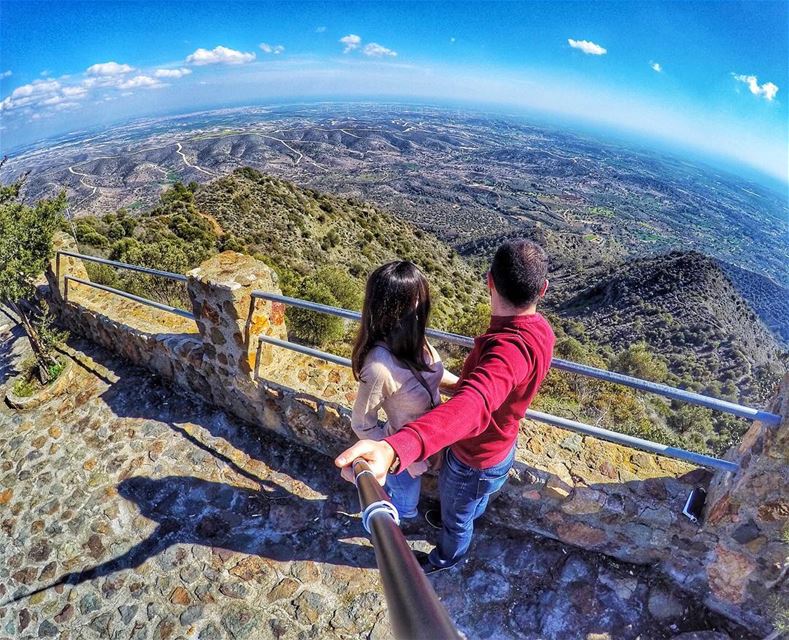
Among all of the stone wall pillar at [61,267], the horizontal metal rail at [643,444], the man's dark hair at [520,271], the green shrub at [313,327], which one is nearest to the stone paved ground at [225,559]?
the horizontal metal rail at [643,444]

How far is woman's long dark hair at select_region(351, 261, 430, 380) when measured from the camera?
6.27ft

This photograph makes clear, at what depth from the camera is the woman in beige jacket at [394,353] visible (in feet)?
6.32

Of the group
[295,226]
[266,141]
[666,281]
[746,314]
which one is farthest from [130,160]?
[746,314]

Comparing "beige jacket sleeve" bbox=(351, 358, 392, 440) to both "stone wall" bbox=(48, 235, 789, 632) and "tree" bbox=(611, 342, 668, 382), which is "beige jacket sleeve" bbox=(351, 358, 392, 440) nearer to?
"stone wall" bbox=(48, 235, 789, 632)

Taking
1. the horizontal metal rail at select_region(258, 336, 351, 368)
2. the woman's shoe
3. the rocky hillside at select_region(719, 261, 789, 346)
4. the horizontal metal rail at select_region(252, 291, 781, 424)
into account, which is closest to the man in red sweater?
the horizontal metal rail at select_region(252, 291, 781, 424)

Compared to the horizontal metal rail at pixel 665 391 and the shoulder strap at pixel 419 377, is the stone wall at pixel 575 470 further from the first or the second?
the shoulder strap at pixel 419 377

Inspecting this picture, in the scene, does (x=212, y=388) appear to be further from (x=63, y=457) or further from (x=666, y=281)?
(x=666, y=281)

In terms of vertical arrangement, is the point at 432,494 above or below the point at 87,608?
above

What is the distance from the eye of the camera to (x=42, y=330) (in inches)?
204

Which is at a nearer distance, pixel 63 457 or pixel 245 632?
pixel 245 632

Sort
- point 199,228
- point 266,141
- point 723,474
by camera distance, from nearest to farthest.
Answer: point 723,474 → point 199,228 → point 266,141

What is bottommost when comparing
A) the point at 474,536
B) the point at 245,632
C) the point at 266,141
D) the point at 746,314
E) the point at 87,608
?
the point at 746,314

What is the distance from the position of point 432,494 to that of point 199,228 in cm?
2432

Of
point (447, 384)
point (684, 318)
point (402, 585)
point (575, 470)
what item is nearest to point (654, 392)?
point (575, 470)
